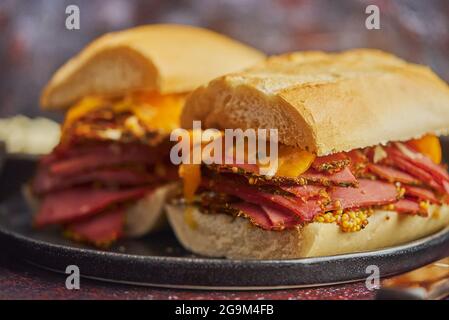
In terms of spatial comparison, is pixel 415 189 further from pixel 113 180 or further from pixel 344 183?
pixel 113 180

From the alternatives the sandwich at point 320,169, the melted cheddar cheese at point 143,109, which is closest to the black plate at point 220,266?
the sandwich at point 320,169

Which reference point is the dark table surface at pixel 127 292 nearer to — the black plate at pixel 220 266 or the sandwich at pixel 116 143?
the black plate at pixel 220 266

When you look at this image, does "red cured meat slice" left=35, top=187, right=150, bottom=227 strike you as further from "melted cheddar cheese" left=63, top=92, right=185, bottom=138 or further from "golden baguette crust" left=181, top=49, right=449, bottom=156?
"golden baguette crust" left=181, top=49, right=449, bottom=156

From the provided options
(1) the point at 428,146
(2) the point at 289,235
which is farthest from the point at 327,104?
(1) the point at 428,146

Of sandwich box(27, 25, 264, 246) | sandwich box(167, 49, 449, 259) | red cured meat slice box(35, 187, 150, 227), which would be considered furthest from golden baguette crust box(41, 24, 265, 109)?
red cured meat slice box(35, 187, 150, 227)

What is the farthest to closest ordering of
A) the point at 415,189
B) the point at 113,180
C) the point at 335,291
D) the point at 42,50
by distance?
the point at 42,50 → the point at 113,180 → the point at 415,189 → the point at 335,291

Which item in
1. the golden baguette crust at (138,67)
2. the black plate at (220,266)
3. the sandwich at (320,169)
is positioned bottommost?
the black plate at (220,266)

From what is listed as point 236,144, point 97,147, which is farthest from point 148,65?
point 236,144
